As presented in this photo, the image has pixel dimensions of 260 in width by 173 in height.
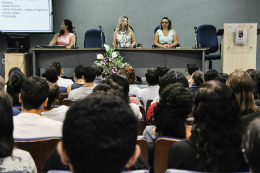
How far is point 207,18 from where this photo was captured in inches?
313

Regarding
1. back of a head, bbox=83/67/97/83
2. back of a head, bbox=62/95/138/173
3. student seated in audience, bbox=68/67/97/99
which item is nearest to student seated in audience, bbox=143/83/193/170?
back of a head, bbox=62/95/138/173

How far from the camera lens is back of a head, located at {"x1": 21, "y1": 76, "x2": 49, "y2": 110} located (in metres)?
1.89

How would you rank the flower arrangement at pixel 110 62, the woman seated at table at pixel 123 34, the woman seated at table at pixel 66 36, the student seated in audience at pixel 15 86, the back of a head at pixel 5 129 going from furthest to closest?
the woman seated at table at pixel 66 36 → the woman seated at table at pixel 123 34 → the flower arrangement at pixel 110 62 → the student seated in audience at pixel 15 86 → the back of a head at pixel 5 129

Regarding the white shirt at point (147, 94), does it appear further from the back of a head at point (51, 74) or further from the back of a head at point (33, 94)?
the back of a head at point (33, 94)

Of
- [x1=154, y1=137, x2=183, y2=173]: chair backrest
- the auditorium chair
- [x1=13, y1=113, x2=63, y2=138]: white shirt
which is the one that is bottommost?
[x1=154, y1=137, x2=183, y2=173]: chair backrest

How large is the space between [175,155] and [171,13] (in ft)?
23.6

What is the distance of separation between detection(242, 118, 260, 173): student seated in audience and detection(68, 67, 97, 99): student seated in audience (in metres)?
2.55

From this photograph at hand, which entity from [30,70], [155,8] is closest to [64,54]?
[30,70]

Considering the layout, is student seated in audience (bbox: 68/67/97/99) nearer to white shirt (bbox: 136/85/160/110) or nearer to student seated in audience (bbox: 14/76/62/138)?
white shirt (bbox: 136/85/160/110)

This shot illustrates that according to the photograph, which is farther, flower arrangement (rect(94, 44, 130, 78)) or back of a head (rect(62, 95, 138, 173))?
flower arrangement (rect(94, 44, 130, 78))

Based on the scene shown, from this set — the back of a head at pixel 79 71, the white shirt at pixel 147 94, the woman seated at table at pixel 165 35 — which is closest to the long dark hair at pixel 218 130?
the white shirt at pixel 147 94

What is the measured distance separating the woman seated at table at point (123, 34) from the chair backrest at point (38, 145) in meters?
4.75

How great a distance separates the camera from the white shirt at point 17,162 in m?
1.12

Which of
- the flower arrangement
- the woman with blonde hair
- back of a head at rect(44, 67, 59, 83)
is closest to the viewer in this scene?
the woman with blonde hair
